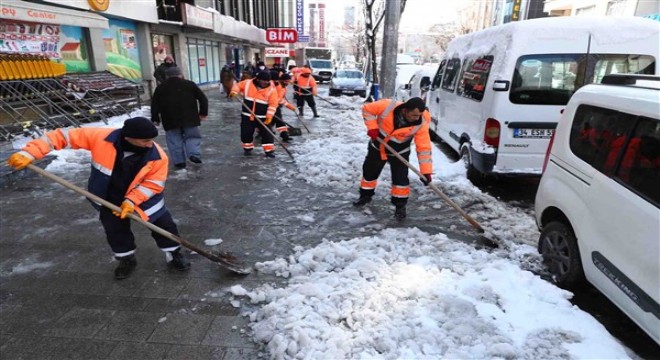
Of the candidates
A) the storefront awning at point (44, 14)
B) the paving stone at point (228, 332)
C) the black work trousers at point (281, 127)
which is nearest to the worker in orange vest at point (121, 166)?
the paving stone at point (228, 332)

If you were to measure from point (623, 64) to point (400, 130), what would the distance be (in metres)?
2.85

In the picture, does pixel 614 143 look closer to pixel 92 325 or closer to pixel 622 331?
pixel 622 331

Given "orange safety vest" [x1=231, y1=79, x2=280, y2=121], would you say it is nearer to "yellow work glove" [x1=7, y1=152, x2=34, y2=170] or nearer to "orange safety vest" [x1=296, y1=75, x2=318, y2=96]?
"yellow work glove" [x1=7, y1=152, x2=34, y2=170]

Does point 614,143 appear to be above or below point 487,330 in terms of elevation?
above

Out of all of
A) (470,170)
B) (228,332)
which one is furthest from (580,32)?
(228,332)

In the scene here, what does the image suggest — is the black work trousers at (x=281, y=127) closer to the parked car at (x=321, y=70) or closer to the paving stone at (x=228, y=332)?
the paving stone at (x=228, y=332)

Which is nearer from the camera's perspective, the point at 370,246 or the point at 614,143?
the point at 614,143

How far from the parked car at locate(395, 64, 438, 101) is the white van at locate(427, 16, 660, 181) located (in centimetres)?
358

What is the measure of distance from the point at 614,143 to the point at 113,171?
365 cm

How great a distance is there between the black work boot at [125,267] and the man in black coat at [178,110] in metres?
3.20

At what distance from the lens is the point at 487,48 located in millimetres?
5609

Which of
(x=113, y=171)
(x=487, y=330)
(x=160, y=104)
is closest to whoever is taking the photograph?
(x=487, y=330)

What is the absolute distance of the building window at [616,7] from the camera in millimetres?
17856

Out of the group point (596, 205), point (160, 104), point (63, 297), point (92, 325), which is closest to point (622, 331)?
point (596, 205)
